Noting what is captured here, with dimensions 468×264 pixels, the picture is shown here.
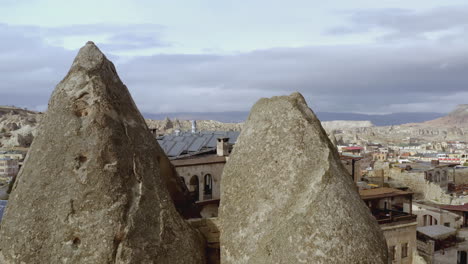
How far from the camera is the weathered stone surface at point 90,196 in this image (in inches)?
282

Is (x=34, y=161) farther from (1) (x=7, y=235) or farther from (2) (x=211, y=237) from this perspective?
(2) (x=211, y=237)

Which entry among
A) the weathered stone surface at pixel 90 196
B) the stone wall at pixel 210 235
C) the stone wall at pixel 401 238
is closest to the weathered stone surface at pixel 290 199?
the stone wall at pixel 210 235

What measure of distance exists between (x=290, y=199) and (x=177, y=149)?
23.4m

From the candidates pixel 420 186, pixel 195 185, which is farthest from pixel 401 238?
pixel 420 186

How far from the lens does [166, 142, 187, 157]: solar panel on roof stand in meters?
29.6

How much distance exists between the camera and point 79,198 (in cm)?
730

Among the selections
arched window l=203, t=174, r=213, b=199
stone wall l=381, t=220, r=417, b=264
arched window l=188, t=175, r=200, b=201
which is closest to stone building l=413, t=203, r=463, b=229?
stone wall l=381, t=220, r=417, b=264

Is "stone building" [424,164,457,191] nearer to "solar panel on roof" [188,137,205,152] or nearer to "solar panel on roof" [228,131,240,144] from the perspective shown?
"solar panel on roof" [228,131,240,144]

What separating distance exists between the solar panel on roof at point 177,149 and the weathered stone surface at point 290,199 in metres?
21.3

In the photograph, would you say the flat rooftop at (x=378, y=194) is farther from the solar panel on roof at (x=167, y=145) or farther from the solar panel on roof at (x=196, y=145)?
the solar panel on roof at (x=167, y=145)

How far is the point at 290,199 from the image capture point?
24.7ft

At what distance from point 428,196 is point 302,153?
44634mm

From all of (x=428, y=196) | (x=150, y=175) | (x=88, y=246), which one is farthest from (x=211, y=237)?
(x=428, y=196)

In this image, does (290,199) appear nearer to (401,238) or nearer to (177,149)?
(401,238)
